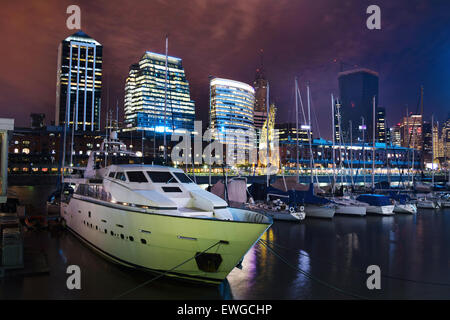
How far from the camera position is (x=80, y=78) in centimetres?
17700

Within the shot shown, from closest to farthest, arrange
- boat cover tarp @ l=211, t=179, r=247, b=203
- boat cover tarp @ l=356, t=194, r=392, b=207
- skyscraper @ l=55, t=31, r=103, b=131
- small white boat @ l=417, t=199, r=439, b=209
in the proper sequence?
1. boat cover tarp @ l=211, t=179, r=247, b=203
2. boat cover tarp @ l=356, t=194, r=392, b=207
3. small white boat @ l=417, t=199, r=439, b=209
4. skyscraper @ l=55, t=31, r=103, b=131

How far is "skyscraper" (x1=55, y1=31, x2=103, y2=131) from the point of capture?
570 ft

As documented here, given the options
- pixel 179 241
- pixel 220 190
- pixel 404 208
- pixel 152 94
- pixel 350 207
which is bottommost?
pixel 404 208

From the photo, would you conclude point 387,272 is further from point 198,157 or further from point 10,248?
point 198,157

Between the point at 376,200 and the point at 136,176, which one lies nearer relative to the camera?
the point at 136,176

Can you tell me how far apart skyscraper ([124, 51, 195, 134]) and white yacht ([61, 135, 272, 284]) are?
141 meters

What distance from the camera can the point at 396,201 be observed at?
33.4 metres

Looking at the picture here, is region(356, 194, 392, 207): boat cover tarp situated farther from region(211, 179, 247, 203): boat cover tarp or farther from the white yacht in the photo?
the white yacht

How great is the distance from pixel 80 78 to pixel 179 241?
197 meters

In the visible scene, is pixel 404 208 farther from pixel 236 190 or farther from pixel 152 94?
pixel 152 94

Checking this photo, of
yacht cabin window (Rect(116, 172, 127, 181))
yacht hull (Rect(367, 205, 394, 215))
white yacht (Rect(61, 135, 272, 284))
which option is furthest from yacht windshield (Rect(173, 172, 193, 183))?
yacht hull (Rect(367, 205, 394, 215))

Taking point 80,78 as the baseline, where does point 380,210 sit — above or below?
below

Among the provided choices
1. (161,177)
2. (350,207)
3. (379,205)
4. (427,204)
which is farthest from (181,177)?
(427,204)

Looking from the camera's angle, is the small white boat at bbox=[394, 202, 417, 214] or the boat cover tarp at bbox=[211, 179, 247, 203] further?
the small white boat at bbox=[394, 202, 417, 214]
